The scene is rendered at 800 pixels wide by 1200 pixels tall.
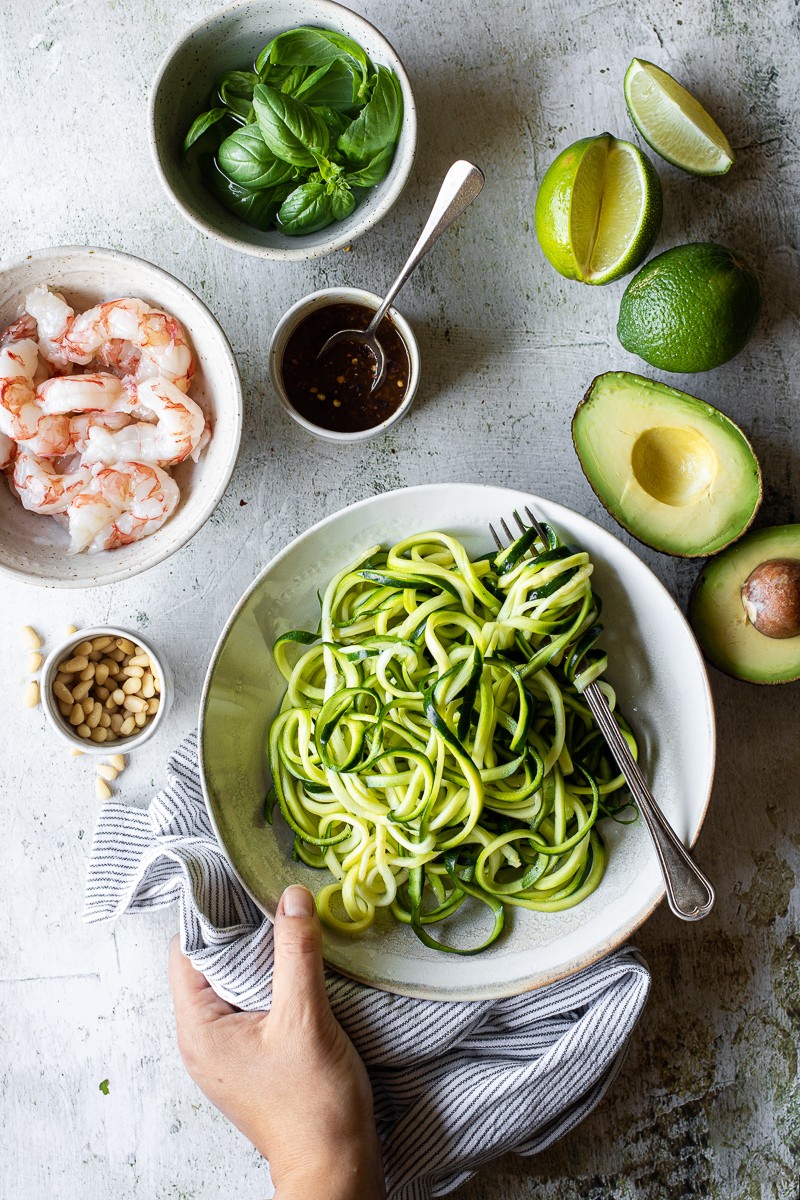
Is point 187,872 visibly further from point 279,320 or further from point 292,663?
point 279,320

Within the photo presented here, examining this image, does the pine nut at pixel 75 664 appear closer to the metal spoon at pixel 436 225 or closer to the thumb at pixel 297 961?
the thumb at pixel 297 961

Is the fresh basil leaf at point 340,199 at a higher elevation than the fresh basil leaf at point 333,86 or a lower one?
lower

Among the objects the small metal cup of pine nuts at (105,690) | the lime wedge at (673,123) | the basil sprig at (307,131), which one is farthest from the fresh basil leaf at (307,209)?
the small metal cup of pine nuts at (105,690)

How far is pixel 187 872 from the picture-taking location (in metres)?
1.77

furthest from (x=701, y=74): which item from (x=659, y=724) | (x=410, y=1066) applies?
(x=410, y=1066)

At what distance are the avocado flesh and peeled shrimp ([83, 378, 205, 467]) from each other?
3.36 ft

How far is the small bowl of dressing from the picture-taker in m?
1.84

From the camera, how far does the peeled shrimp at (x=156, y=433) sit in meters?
1.70

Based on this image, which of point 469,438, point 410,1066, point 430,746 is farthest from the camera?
point 469,438

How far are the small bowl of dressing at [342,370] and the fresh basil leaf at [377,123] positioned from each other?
0.27 m

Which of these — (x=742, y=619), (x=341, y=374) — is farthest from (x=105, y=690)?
(x=742, y=619)

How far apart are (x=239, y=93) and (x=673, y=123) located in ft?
2.83

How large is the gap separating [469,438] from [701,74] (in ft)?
3.03

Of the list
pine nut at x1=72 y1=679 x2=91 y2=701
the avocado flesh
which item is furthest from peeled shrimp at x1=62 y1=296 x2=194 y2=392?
the avocado flesh
